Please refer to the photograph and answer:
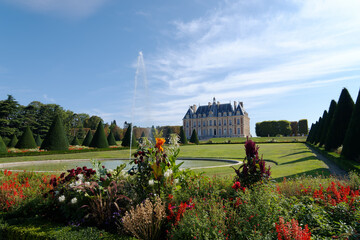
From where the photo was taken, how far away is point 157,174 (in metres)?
3.71

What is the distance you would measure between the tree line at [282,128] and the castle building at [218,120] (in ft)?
14.9

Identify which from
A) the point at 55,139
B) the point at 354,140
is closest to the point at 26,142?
the point at 55,139

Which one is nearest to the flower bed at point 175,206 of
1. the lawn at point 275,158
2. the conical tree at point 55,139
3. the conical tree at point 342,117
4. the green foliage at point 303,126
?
the lawn at point 275,158

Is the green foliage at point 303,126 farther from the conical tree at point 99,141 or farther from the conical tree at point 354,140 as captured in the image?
the conical tree at point 354,140

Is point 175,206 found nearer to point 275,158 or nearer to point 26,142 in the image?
point 275,158

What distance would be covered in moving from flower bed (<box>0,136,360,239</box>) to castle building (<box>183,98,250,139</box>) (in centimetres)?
5618

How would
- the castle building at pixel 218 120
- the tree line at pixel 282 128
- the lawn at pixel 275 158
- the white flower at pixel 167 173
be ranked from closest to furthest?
the white flower at pixel 167 173 → the lawn at pixel 275 158 → the tree line at pixel 282 128 → the castle building at pixel 218 120

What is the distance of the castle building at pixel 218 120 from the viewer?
196 ft

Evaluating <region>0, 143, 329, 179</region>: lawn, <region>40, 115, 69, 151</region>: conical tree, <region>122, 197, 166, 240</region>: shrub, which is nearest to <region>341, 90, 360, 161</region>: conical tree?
<region>0, 143, 329, 179</region>: lawn

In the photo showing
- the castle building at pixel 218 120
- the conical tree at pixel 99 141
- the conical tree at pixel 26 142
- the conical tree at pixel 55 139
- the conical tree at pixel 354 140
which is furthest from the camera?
the castle building at pixel 218 120

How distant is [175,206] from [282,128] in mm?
58199

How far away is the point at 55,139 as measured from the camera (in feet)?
65.2

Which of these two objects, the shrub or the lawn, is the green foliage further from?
the shrub

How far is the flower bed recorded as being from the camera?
2.84m
